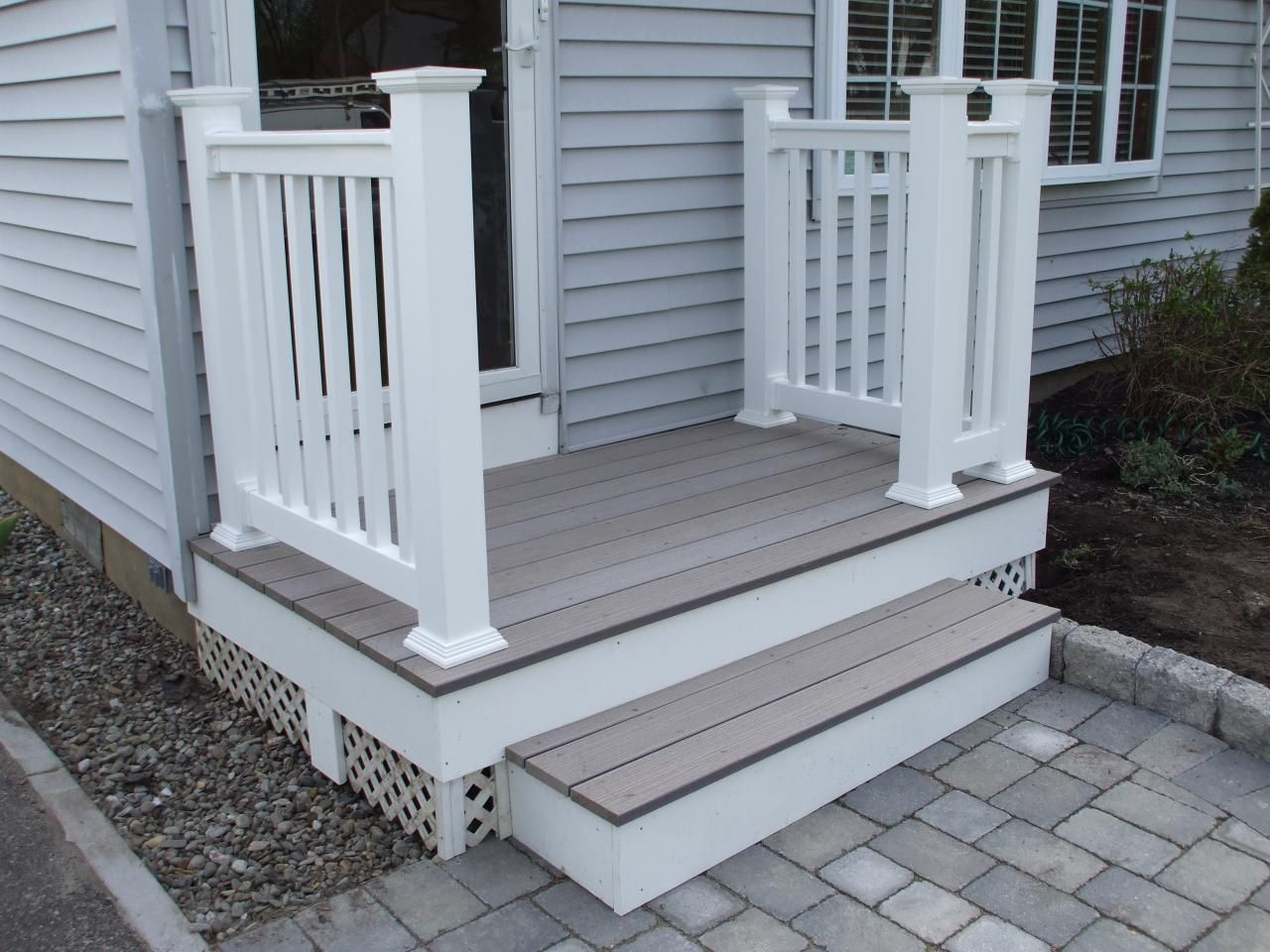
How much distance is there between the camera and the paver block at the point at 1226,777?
105 inches

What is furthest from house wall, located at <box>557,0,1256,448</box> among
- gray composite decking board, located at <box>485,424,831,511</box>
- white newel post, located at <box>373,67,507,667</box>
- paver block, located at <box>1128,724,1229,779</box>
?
paver block, located at <box>1128,724,1229,779</box>

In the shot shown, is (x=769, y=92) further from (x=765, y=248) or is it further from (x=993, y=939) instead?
(x=993, y=939)

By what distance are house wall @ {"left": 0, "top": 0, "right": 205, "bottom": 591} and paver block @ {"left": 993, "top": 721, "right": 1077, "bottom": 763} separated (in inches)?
80.9

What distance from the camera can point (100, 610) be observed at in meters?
3.82

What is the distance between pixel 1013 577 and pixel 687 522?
1.10 m

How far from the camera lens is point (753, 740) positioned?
2.48m

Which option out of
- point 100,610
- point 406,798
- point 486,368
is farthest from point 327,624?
point 100,610

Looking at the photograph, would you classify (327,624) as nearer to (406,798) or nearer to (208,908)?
(406,798)

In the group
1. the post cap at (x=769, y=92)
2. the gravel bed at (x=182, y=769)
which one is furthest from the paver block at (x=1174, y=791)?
the post cap at (x=769, y=92)

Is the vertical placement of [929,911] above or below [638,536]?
below

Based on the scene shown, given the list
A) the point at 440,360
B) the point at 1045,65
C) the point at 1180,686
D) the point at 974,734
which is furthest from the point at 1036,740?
the point at 1045,65

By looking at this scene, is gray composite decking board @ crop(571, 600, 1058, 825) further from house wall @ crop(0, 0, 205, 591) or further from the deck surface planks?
house wall @ crop(0, 0, 205, 591)

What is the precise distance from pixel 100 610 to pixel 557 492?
1507 millimetres

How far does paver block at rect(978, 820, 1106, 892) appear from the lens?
2381mm
